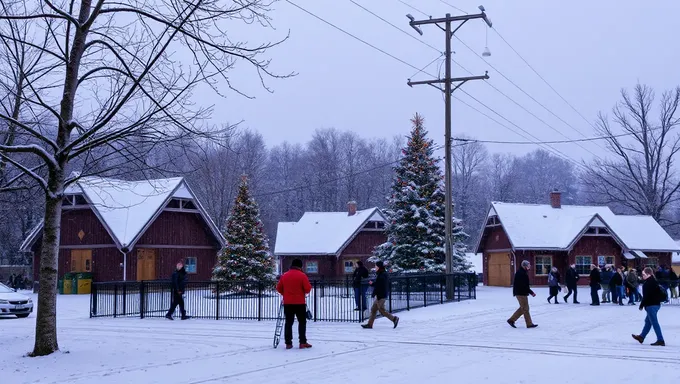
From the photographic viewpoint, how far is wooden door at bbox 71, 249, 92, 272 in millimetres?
41688

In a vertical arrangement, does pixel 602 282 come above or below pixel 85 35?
below

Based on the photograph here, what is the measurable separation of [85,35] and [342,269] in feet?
135

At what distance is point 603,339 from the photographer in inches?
662

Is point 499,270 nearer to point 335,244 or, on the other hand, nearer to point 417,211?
point 335,244

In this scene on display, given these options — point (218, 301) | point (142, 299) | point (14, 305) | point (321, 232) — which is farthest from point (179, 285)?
point (321, 232)

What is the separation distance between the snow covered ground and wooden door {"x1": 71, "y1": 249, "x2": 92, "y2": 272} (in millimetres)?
19287

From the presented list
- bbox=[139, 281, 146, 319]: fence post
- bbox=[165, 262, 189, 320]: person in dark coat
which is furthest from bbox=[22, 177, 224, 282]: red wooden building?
bbox=[165, 262, 189, 320]: person in dark coat

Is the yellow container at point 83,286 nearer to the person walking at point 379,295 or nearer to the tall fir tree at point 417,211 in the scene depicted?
the tall fir tree at point 417,211

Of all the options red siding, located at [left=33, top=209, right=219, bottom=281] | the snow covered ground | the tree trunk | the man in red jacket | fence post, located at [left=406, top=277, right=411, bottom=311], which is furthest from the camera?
red siding, located at [left=33, top=209, right=219, bottom=281]

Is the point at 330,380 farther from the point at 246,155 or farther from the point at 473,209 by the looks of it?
the point at 473,209

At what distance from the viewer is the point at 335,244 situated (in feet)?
176

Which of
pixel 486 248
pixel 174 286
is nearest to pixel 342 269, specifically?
pixel 486 248

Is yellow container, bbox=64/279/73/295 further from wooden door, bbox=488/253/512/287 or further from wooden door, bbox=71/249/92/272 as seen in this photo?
wooden door, bbox=488/253/512/287

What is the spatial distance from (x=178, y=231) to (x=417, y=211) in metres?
13.7
